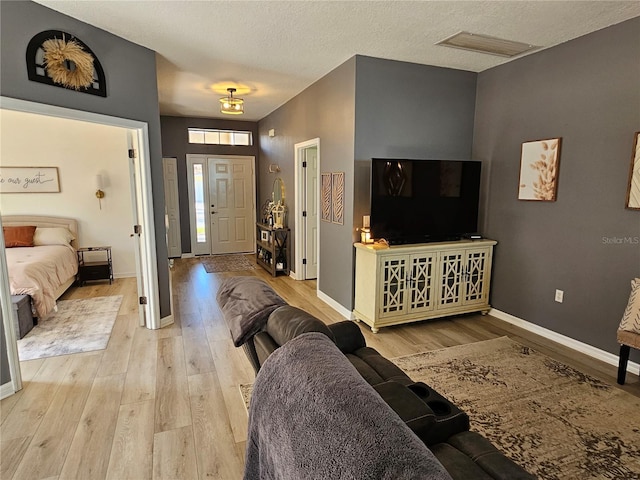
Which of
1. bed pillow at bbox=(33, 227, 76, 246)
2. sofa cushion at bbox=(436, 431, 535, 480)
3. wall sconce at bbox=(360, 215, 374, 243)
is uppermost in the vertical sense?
A: wall sconce at bbox=(360, 215, 374, 243)

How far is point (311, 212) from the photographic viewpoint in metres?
5.41

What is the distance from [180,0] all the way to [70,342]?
3.04 meters

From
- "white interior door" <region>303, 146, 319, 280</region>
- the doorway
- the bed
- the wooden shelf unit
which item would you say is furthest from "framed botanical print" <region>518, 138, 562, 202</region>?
the doorway

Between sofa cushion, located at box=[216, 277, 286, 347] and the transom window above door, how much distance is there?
18.9 feet

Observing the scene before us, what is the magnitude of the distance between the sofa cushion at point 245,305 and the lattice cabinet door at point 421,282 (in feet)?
6.81

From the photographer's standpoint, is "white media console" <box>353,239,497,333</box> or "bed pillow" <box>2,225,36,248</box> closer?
"white media console" <box>353,239,497,333</box>

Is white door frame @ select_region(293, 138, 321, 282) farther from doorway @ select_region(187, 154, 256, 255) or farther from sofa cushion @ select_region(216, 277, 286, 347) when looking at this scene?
sofa cushion @ select_region(216, 277, 286, 347)

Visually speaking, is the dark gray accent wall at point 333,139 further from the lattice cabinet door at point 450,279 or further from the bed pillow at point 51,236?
the bed pillow at point 51,236

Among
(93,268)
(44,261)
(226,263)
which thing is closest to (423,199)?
(226,263)

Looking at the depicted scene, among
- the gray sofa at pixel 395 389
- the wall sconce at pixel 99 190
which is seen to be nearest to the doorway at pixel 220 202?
the wall sconce at pixel 99 190

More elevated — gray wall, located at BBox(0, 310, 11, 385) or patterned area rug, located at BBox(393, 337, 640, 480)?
gray wall, located at BBox(0, 310, 11, 385)

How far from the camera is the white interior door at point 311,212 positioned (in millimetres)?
5251

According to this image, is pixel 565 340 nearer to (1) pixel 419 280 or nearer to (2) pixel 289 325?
(1) pixel 419 280

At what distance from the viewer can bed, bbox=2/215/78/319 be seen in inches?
147
